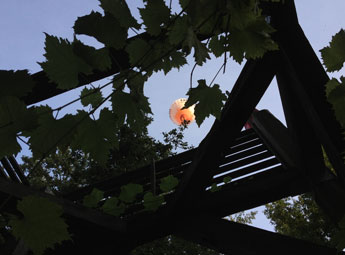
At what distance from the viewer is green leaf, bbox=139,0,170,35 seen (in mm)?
750

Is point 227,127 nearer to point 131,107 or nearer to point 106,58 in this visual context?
point 131,107

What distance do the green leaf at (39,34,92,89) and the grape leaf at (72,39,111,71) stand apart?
1 centimetres

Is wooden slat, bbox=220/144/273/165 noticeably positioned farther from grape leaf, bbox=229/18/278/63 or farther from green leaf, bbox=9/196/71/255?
green leaf, bbox=9/196/71/255

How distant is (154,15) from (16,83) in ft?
1.14

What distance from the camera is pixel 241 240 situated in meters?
2.70

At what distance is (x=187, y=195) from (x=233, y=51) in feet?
7.02

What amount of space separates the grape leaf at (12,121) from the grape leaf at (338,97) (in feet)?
2.14

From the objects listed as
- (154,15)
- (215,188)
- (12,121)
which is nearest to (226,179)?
(215,188)

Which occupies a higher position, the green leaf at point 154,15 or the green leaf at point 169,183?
the green leaf at point 169,183

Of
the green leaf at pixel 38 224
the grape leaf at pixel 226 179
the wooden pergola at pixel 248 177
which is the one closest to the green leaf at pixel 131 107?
the green leaf at pixel 38 224

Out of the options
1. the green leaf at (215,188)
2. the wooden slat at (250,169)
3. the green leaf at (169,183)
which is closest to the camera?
the green leaf at (169,183)

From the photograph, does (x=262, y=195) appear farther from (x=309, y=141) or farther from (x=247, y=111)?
(x=247, y=111)

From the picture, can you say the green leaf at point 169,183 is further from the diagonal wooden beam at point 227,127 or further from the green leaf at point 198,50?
the green leaf at point 198,50

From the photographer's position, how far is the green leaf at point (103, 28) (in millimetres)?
673
